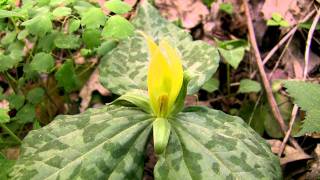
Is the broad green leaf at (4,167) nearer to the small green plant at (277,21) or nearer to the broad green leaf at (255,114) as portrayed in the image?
the broad green leaf at (255,114)

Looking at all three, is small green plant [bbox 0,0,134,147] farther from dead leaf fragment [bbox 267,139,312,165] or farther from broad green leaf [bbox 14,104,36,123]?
dead leaf fragment [bbox 267,139,312,165]

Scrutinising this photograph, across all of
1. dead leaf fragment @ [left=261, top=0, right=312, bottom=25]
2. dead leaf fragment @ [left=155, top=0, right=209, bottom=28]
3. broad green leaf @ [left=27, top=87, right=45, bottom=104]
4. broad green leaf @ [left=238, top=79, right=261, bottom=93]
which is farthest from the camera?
dead leaf fragment @ [left=155, top=0, right=209, bottom=28]

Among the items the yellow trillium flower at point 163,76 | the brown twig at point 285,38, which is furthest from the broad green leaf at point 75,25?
the brown twig at point 285,38

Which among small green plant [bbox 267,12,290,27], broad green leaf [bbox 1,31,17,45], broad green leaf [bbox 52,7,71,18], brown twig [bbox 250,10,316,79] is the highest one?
broad green leaf [bbox 52,7,71,18]

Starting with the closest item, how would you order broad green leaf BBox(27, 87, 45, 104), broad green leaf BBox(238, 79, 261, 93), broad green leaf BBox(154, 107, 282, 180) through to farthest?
broad green leaf BBox(154, 107, 282, 180) → broad green leaf BBox(27, 87, 45, 104) → broad green leaf BBox(238, 79, 261, 93)

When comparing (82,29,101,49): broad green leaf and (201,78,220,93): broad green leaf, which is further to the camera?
(201,78,220,93): broad green leaf

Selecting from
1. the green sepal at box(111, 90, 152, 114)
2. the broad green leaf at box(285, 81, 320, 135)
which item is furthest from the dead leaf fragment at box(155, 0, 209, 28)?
the green sepal at box(111, 90, 152, 114)
